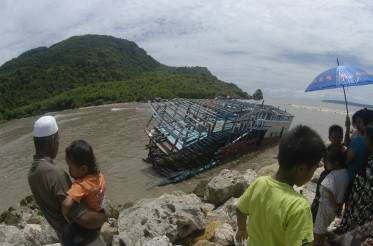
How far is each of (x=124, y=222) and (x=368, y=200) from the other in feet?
13.2

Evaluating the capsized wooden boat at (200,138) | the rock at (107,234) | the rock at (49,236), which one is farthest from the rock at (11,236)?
the capsized wooden boat at (200,138)

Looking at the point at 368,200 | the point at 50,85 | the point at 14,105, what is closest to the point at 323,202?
the point at 368,200

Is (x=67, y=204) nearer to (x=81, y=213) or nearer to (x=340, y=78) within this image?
(x=81, y=213)

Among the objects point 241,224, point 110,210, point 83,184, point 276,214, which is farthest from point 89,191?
point 110,210

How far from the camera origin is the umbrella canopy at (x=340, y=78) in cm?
610

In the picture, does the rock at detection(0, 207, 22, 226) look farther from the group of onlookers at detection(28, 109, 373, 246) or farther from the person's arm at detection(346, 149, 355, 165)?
the person's arm at detection(346, 149, 355, 165)

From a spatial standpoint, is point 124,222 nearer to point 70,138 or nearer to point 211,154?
point 211,154

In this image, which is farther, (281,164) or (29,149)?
(29,149)

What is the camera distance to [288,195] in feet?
7.58

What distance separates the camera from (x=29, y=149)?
23031mm

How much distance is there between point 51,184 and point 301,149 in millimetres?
1818

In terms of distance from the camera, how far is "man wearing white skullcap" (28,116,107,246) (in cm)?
303

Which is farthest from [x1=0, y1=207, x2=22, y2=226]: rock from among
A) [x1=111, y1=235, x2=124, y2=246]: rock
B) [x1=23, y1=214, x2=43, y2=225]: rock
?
A: [x1=111, y1=235, x2=124, y2=246]: rock

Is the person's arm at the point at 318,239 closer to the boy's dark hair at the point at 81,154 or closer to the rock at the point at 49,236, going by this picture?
the boy's dark hair at the point at 81,154
